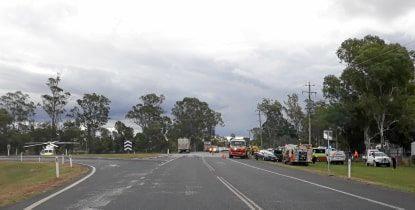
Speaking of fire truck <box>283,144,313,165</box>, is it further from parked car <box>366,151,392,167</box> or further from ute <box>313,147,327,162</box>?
ute <box>313,147,327,162</box>

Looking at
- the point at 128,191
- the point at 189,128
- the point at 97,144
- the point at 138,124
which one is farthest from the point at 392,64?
the point at 189,128

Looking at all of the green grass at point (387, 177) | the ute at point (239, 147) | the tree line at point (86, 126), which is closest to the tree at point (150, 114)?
the tree line at point (86, 126)

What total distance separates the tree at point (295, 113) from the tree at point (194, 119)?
42.2 meters

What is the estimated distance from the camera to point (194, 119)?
19062cm

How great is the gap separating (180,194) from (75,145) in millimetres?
129658

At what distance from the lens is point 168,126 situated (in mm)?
176875

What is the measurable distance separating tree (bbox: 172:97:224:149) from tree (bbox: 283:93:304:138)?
1663 inches

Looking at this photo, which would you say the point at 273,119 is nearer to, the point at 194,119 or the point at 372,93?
the point at 194,119

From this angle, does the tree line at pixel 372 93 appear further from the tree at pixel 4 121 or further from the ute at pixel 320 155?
the tree at pixel 4 121

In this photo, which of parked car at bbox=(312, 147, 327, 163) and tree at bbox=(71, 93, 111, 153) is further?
tree at bbox=(71, 93, 111, 153)

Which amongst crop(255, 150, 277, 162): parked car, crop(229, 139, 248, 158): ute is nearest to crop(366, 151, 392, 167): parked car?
crop(255, 150, 277, 162): parked car

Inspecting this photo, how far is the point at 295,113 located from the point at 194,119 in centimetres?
4907

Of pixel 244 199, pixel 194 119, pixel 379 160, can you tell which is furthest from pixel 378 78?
pixel 194 119

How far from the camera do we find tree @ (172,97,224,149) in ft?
615
